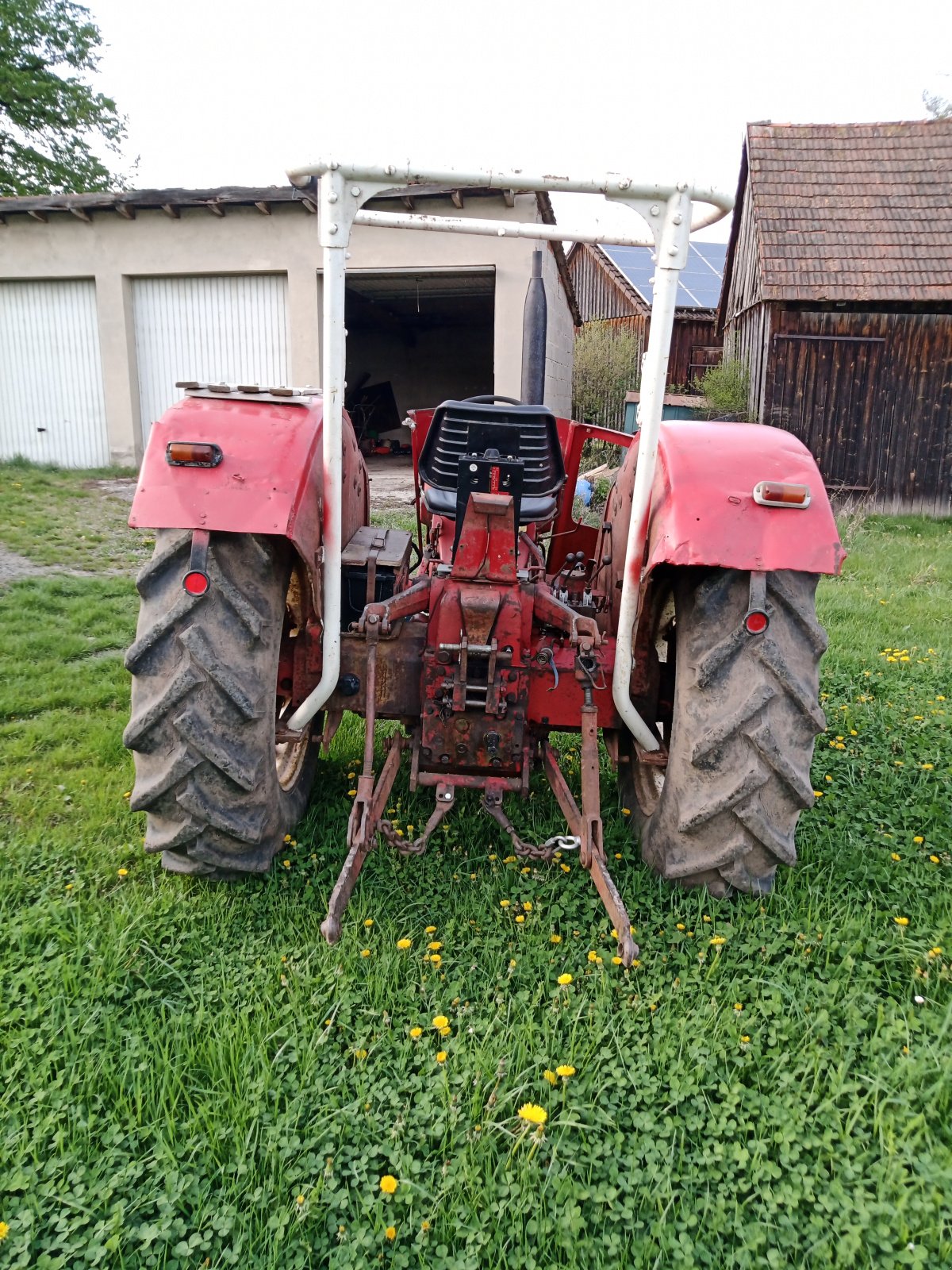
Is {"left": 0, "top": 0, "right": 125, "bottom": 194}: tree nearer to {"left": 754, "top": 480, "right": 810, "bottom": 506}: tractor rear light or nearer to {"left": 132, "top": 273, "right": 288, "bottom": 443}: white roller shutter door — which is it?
{"left": 132, "top": 273, "right": 288, "bottom": 443}: white roller shutter door

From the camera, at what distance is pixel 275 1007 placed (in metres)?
2.25

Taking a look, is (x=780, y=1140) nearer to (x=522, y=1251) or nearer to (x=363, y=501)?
(x=522, y=1251)

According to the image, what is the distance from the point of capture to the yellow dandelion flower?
1.90 m

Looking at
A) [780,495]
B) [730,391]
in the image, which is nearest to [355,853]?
[780,495]

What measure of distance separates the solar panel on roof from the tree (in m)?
13.9

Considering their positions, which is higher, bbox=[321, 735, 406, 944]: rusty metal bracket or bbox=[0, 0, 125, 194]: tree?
bbox=[0, 0, 125, 194]: tree

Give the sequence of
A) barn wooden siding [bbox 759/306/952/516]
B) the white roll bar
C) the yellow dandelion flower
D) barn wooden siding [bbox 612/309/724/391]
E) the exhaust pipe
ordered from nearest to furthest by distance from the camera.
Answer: the yellow dandelion flower, the white roll bar, the exhaust pipe, barn wooden siding [bbox 759/306/952/516], barn wooden siding [bbox 612/309/724/391]

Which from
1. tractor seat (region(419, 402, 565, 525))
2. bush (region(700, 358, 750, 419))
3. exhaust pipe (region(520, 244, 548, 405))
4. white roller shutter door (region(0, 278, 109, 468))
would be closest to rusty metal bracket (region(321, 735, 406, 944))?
tractor seat (region(419, 402, 565, 525))

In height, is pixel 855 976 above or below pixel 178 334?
below

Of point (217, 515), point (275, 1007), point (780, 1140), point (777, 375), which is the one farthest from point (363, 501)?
point (777, 375)

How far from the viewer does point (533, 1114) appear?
1.91 m

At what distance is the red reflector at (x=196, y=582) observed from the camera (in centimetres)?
248

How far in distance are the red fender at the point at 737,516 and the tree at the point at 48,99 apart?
81.7 ft

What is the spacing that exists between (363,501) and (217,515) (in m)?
1.57
